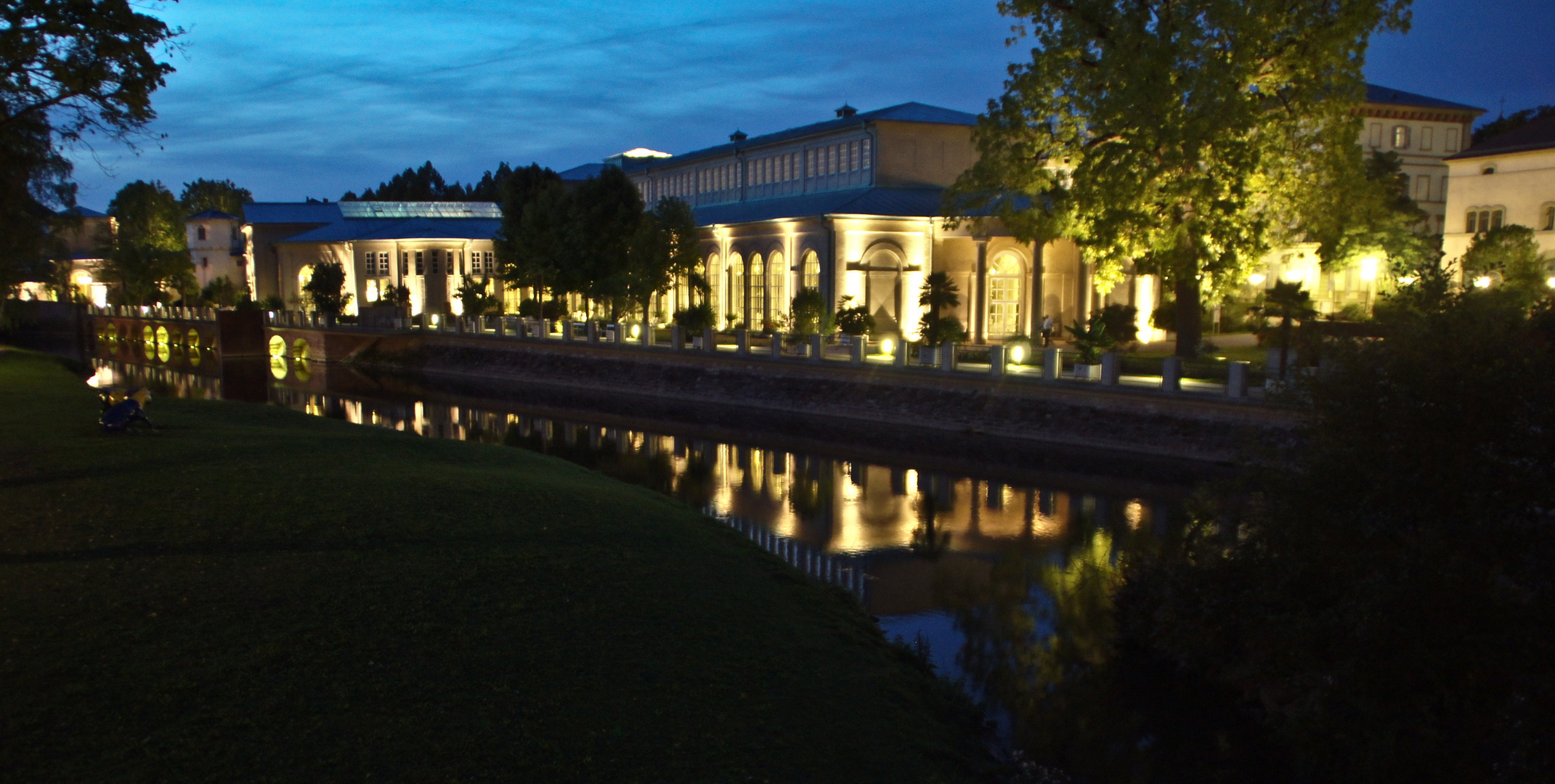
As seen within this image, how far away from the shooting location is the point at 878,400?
99.0 feet

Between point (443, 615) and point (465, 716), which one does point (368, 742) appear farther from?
point (443, 615)

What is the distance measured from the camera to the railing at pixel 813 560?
14672 mm

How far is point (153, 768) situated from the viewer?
6.07 meters

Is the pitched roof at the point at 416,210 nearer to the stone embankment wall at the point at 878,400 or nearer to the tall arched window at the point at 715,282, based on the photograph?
the tall arched window at the point at 715,282

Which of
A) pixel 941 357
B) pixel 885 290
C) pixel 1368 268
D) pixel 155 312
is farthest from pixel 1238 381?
pixel 155 312

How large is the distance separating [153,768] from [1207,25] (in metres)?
27.0

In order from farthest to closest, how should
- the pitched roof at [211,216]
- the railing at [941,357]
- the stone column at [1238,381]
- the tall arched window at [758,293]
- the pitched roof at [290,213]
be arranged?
the pitched roof at [211,216] < the pitched roof at [290,213] < the tall arched window at [758,293] < the railing at [941,357] < the stone column at [1238,381]

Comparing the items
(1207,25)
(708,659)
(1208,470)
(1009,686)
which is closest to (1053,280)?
(1207,25)

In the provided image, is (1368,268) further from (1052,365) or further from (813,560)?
(813,560)

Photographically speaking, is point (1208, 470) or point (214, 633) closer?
point (214, 633)

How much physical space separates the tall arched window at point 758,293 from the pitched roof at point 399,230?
80.5 ft

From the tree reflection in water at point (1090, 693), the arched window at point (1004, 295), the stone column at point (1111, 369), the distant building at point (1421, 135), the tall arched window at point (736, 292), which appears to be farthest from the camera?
the distant building at point (1421, 135)

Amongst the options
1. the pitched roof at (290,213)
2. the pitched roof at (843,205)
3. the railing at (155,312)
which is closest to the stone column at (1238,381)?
the pitched roof at (843,205)

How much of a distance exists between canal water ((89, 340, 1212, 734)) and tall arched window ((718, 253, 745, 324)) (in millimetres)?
12014
